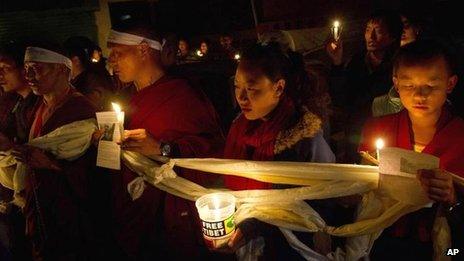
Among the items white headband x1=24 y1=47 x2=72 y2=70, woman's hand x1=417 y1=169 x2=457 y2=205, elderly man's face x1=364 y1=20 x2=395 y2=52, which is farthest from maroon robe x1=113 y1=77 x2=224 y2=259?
elderly man's face x1=364 y1=20 x2=395 y2=52

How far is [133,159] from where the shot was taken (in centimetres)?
275

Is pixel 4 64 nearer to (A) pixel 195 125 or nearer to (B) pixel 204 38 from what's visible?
(A) pixel 195 125

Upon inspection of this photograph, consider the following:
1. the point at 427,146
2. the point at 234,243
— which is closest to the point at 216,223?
the point at 234,243

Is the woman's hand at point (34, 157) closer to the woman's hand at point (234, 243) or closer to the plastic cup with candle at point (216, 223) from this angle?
the plastic cup with candle at point (216, 223)

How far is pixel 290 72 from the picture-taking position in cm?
247

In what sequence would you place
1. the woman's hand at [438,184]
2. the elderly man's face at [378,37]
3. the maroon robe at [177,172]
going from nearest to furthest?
1. the woman's hand at [438,184]
2. the maroon robe at [177,172]
3. the elderly man's face at [378,37]

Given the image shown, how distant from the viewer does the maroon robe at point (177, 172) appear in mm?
2926

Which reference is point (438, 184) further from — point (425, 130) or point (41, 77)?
point (41, 77)

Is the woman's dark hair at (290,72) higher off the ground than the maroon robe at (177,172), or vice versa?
the woman's dark hair at (290,72)

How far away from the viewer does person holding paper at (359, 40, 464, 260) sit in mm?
1943

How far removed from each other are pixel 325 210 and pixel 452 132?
31.7 inches

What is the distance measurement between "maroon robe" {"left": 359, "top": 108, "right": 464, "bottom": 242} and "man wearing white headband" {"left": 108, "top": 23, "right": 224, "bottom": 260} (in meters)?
1.30

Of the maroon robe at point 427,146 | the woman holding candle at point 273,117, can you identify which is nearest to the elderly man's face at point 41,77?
the woman holding candle at point 273,117

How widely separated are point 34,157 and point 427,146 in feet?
8.98
